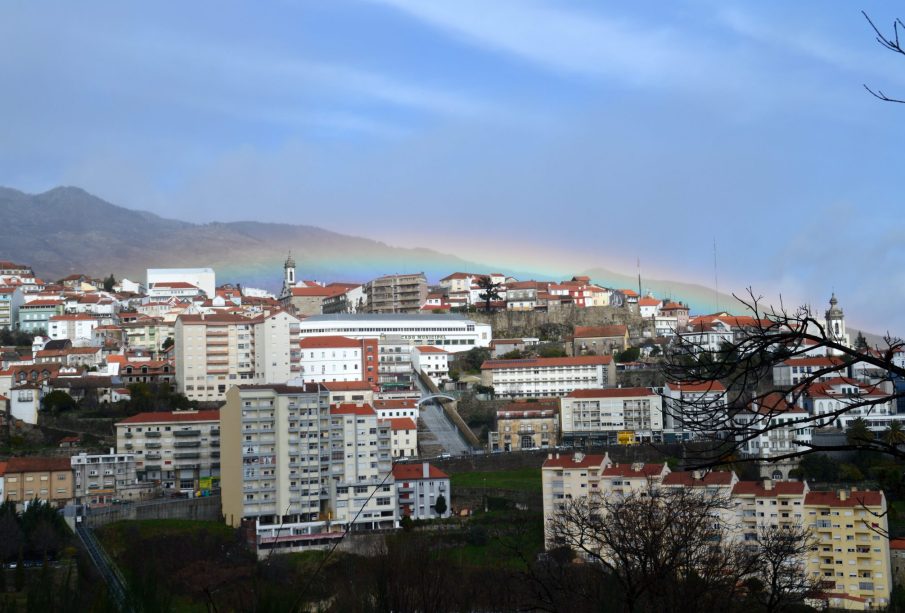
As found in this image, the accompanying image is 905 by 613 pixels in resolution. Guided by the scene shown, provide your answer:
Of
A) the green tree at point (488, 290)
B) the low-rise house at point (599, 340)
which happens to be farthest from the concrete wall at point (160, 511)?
the green tree at point (488, 290)

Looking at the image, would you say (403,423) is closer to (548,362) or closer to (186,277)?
(548,362)

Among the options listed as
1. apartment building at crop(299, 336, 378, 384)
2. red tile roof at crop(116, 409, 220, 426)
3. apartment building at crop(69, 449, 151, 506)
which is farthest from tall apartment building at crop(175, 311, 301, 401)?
apartment building at crop(69, 449, 151, 506)

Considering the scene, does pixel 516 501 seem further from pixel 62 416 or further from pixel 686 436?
pixel 62 416

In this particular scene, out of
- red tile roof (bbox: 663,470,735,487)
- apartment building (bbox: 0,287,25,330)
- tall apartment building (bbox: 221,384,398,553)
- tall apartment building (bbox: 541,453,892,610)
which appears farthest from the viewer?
apartment building (bbox: 0,287,25,330)

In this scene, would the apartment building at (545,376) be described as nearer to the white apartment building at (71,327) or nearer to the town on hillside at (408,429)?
the town on hillside at (408,429)

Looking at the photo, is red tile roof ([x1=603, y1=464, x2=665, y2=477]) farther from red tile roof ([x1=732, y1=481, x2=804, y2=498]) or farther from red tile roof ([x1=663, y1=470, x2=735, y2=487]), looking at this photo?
red tile roof ([x1=732, y1=481, x2=804, y2=498])

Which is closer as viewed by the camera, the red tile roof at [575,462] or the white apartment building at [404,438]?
the red tile roof at [575,462]
